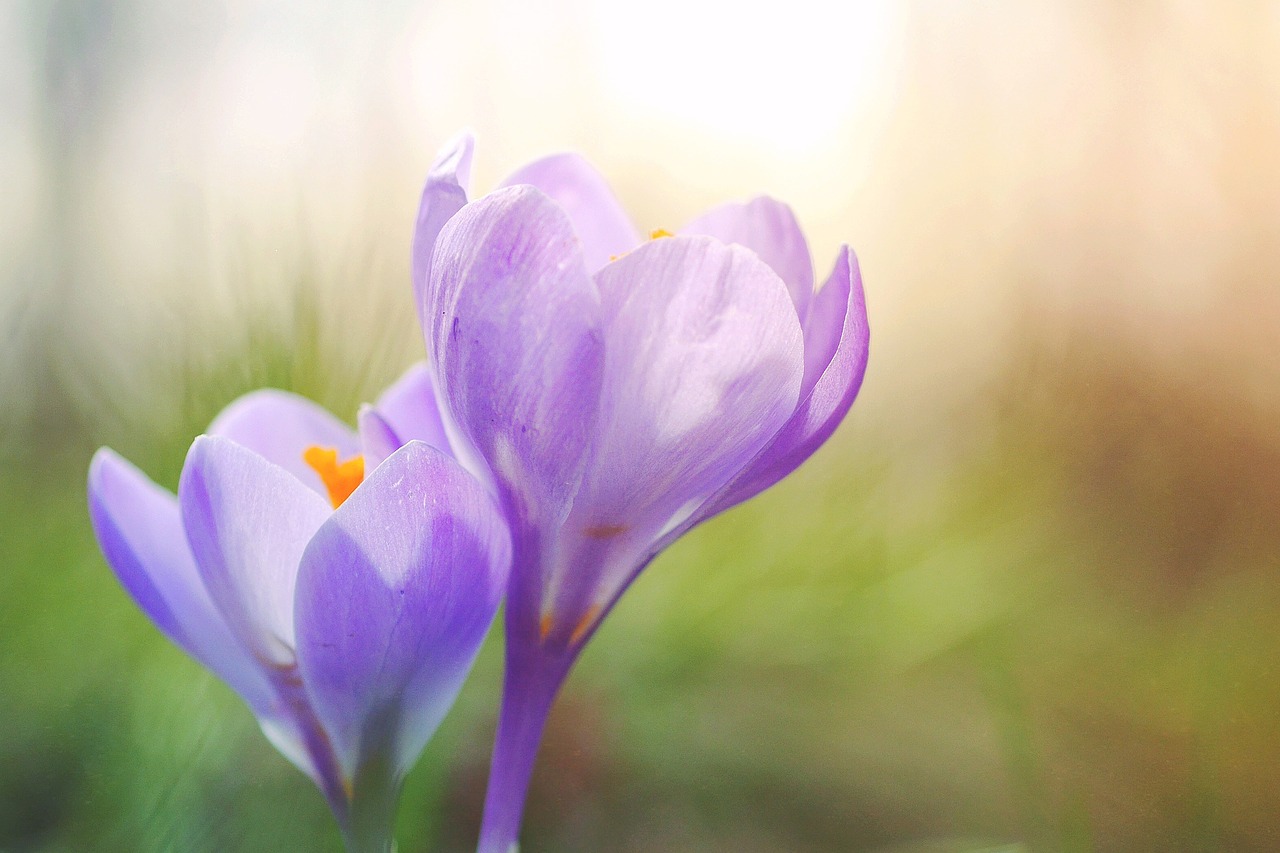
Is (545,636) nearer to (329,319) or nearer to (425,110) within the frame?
(329,319)

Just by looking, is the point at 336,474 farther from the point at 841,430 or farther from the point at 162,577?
the point at 841,430

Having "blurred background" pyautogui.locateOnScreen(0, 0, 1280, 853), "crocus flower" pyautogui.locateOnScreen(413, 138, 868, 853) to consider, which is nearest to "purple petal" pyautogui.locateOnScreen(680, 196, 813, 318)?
"crocus flower" pyautogui.locateOnScreen(413, 138, 868, 853)

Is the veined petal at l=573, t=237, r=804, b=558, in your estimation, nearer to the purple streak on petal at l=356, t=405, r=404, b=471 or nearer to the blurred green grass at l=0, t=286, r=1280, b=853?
the purple streak on petal at l=356, t=405, r=404, b=471

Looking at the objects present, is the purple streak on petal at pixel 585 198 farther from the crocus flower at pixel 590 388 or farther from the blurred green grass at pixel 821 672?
the blurred green grass at pixel 821 672

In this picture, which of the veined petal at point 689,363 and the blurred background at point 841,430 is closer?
the veined petal at point 689,363

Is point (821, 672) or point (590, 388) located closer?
point (590, 388)

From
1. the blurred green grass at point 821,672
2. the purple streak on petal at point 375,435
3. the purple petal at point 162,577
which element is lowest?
the blurred green grass at point 821,672

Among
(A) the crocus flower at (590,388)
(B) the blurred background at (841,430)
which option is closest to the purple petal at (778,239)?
(A) the crocus flower at (590,388)

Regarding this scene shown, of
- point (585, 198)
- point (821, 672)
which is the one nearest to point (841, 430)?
point (821, 672)
